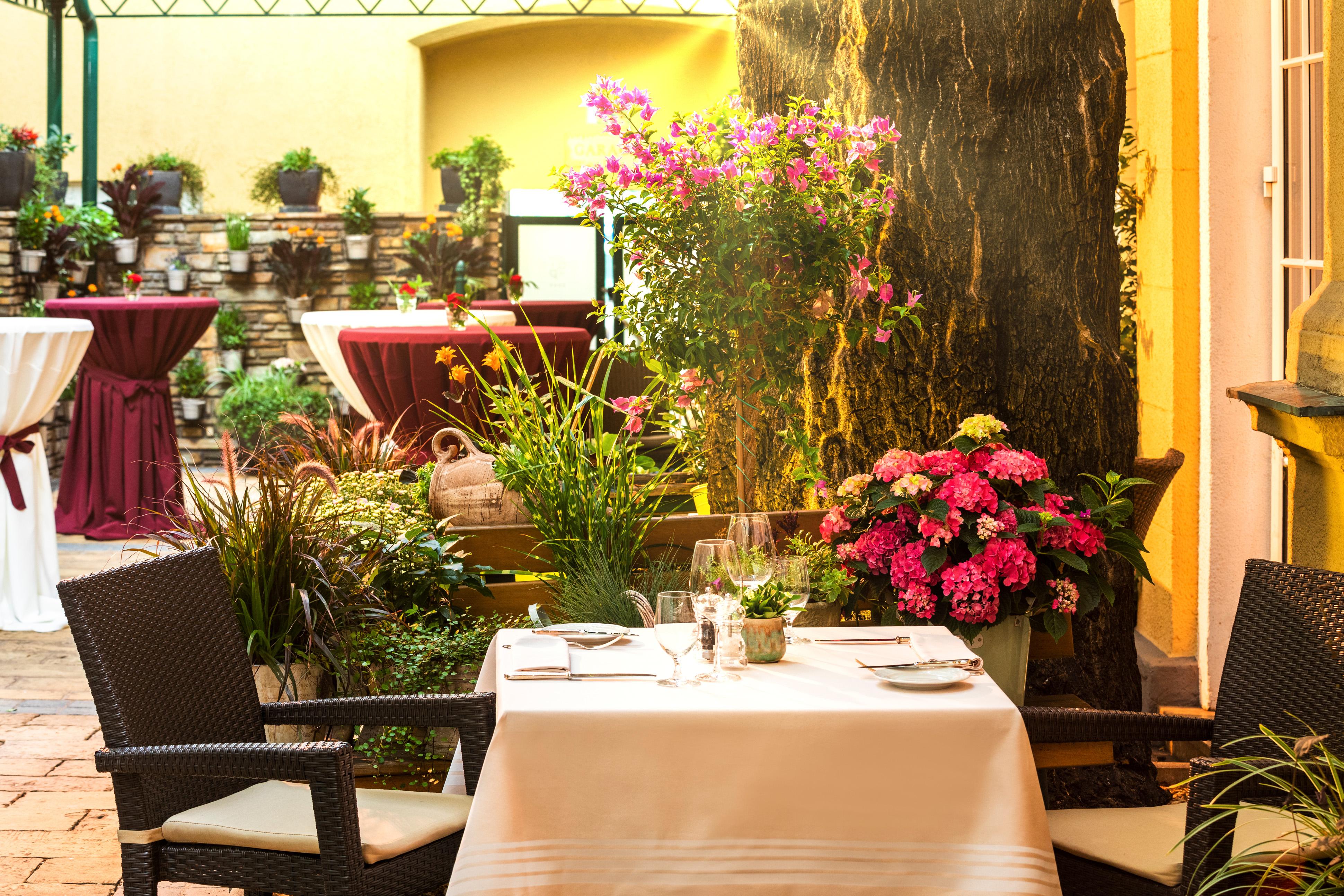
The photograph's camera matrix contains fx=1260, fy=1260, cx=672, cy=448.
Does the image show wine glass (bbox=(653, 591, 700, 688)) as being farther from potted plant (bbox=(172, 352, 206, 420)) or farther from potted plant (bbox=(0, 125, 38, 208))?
potted plant (bbox=(172, 352, 206, 420))

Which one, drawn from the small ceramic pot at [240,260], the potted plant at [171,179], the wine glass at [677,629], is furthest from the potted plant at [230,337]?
the wine glass at [677,629]

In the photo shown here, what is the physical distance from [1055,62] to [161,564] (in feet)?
7.97

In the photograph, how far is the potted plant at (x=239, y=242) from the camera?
1032 cm

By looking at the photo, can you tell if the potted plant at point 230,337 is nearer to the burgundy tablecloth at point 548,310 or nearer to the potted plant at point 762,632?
the burgundy tablecloth at point 548,310

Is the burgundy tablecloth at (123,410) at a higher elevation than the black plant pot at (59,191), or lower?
lower

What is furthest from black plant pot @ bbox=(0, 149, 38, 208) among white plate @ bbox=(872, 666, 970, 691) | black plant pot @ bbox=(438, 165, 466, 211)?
white plate @ bbox=(872, 666, 970, 691)

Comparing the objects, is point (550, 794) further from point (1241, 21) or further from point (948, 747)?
point (1241, 21)

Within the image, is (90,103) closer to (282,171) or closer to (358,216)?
(282,171)

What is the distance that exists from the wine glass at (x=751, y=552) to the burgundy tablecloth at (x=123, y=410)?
5.18m

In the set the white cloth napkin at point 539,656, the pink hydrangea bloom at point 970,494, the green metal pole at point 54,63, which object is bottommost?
the white cloth napkin at point 539,656

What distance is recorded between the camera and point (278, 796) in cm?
222

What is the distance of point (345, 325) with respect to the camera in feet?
22.2

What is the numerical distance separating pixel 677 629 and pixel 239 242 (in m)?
9.18

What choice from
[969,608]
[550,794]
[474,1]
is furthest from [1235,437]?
[474,1]
